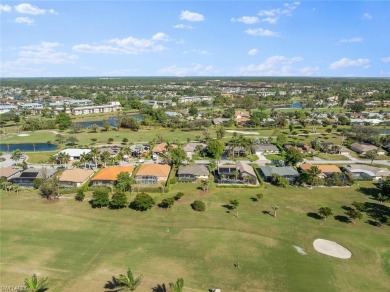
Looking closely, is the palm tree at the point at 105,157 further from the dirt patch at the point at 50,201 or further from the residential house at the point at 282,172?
the residential house at the point at 282,172

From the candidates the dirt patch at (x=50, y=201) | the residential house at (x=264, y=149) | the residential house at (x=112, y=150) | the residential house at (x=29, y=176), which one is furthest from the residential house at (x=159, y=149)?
the dirt patch at (x=50, y=201)

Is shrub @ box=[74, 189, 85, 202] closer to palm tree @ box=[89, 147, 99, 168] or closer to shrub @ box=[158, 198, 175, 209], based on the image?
shrub @ box=[158, 198, 175, 209]

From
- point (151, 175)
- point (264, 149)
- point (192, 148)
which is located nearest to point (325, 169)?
point (264, 149)

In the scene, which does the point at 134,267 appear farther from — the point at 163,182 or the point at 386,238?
the point at 386,238

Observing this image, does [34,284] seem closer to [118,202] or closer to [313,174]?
[118,202]

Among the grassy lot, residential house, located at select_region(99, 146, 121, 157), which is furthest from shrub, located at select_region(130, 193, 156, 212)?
residential house, located at select_region(99, 146, 121, 157)

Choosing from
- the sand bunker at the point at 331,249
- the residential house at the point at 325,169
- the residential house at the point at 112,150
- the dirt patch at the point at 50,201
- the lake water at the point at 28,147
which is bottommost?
the sand bunker at the point at 331,249

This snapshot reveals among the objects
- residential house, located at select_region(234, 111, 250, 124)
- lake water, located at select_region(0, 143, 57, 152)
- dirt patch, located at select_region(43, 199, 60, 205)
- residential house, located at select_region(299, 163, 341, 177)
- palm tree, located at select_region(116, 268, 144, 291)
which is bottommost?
dirt patch, located at select_region(43, 199, 60, 205)
